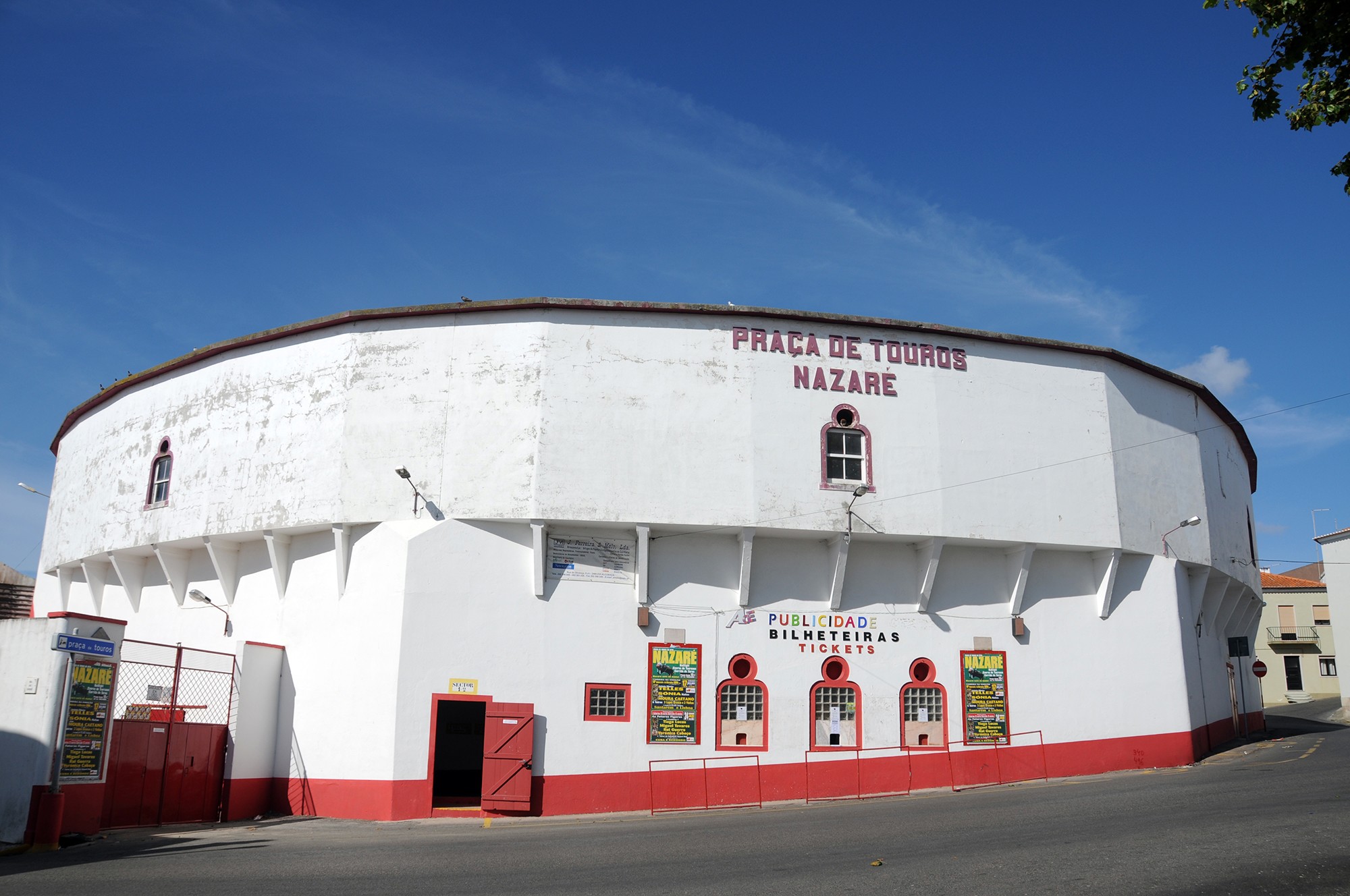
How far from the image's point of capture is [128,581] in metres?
24.6

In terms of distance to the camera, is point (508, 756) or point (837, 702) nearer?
point (508, 756)

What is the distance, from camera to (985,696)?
21.2 m

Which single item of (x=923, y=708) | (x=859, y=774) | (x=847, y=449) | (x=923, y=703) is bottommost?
(x=859, y=774)

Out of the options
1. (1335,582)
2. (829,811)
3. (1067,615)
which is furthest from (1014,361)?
(1335,582)

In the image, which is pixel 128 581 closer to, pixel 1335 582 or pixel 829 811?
pixel 829 811

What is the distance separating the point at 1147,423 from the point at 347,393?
60.8ft

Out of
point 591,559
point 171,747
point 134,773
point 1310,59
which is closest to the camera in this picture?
point 1310,59

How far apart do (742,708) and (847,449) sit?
576 centimetres

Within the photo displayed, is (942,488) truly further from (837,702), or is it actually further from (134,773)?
(134,773)

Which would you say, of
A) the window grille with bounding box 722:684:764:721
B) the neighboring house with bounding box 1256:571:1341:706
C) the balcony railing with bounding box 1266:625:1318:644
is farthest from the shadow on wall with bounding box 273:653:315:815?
the balcony railing with bounding box 1266:625:1318:644

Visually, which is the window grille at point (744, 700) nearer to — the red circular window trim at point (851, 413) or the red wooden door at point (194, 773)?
the red circular window trim at point (851, 413)

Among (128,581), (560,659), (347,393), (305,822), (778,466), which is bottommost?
(305,822)

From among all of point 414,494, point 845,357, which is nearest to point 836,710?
point 845,357

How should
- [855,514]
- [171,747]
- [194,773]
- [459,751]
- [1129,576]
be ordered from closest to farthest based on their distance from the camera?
1. [171,747]
2. [194,773]
3. [855,514]
4. [459,751]
5. [1129,576]
